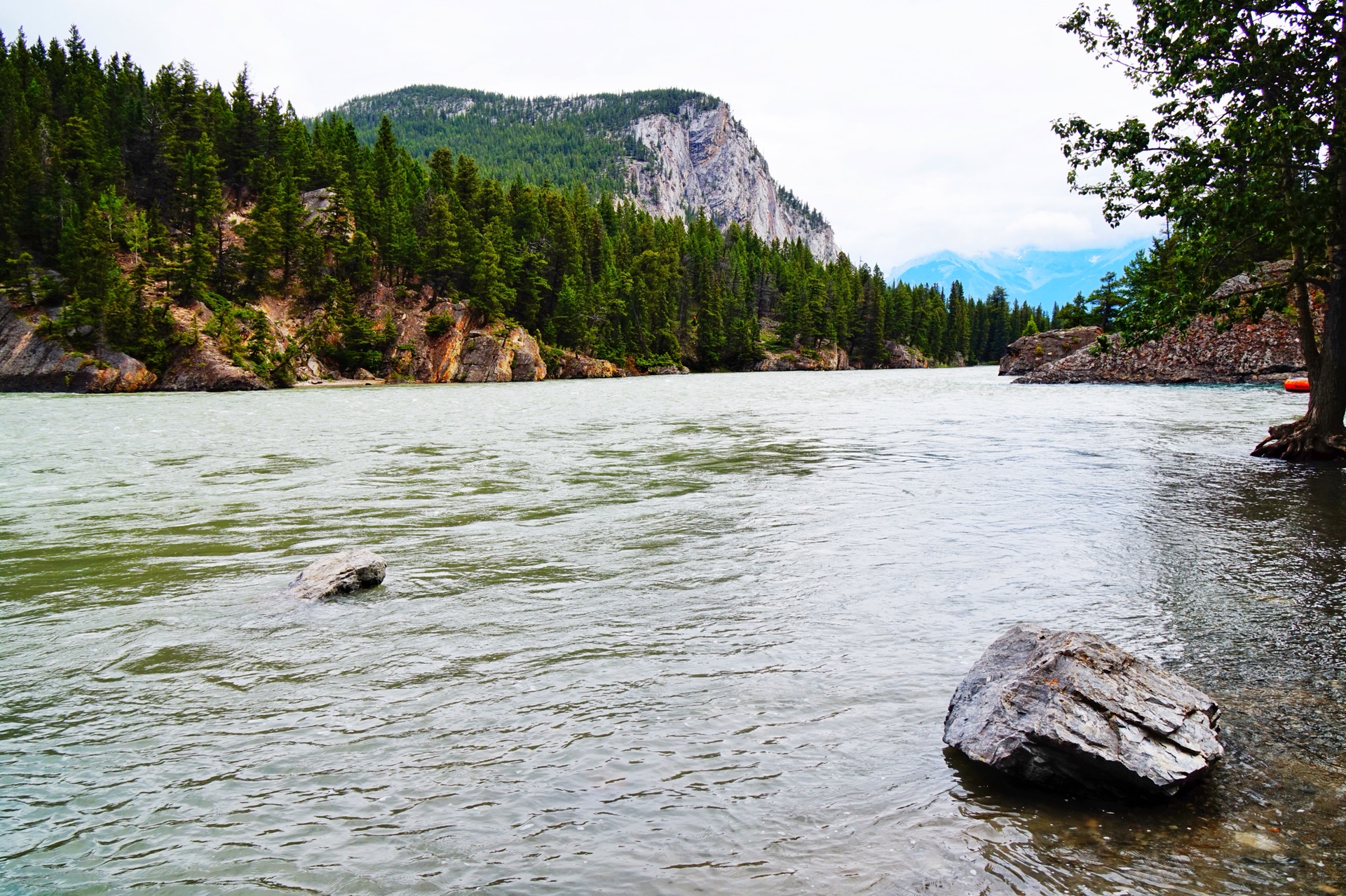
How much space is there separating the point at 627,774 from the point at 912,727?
2.16 metres

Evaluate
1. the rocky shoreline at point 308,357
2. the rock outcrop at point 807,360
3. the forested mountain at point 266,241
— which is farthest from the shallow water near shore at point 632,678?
the rock outcrop at point 807,360

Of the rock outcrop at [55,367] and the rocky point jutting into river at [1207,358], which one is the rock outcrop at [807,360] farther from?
the rock outcrop at [55,367]

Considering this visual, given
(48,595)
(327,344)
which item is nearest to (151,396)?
(327,344)

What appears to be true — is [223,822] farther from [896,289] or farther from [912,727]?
[896,289]

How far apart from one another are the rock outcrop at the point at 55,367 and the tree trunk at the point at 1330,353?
64.9 m

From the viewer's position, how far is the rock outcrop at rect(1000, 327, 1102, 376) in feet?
231

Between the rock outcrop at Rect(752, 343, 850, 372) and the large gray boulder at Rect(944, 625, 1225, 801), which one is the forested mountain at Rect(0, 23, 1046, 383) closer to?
the rock outcrop at Rect(752, 343, 850, 372)

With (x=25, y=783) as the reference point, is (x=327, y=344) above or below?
above

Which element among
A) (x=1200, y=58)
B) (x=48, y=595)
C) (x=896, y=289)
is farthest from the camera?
(x=896, y=289)

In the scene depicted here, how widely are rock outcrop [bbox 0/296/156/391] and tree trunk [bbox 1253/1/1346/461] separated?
213 feet

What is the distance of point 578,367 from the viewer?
3821 inches

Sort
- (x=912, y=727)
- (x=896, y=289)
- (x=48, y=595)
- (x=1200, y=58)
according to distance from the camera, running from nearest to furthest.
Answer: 1. (x=912, y=727)
2. (x=48, y=595)
3. (x=1200, y=58)
4. (x=896, y=289)

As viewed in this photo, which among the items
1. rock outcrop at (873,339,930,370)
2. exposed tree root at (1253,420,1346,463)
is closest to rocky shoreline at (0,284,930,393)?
rock outcrop at (873,339,930,370)

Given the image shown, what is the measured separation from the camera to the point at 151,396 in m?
48.4
